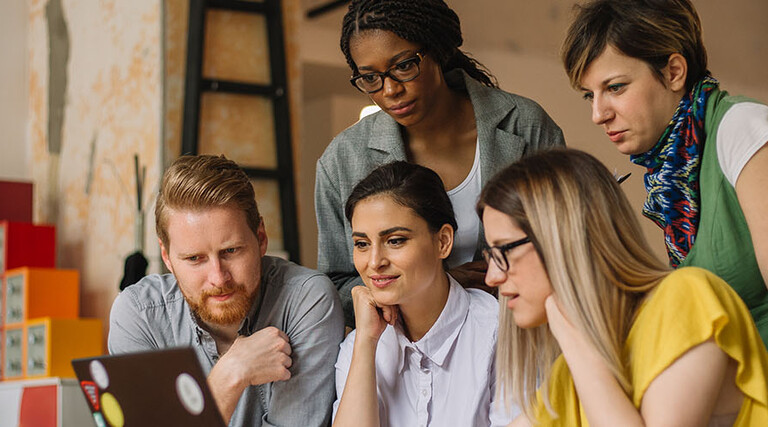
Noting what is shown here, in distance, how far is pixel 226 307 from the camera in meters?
1.99

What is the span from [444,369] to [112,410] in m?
0.73

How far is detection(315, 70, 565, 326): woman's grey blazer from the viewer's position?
7.08 ft

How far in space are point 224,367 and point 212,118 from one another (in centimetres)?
211

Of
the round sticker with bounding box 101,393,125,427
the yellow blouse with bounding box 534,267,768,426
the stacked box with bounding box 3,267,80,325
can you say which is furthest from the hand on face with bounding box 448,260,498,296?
the stacked box with bounding box 3,267,80,325

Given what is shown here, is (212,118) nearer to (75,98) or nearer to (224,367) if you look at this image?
(75,98)

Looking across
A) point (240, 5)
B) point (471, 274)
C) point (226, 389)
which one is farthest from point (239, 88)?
point (226, 389)

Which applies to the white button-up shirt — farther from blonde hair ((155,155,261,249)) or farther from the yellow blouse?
the yellow blouse

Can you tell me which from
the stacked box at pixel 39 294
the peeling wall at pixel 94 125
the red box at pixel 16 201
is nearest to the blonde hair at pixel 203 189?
the peeling wall at pixel 94 125

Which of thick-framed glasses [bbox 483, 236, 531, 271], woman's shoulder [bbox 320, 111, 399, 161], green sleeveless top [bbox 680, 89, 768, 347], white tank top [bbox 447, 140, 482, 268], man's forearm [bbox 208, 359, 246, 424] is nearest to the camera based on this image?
thick-framed glasses [bbox 483, 236, 531, 271]

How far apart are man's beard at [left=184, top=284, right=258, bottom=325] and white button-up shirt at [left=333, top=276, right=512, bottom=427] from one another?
25 cm

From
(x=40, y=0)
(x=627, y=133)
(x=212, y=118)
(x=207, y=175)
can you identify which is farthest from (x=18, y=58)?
(x=627, y=133)

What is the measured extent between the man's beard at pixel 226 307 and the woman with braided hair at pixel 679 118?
34.3 inches

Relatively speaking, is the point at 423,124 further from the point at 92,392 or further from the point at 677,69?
the point at 92,392

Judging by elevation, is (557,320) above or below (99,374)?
above
